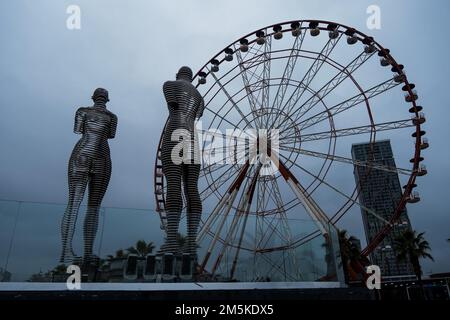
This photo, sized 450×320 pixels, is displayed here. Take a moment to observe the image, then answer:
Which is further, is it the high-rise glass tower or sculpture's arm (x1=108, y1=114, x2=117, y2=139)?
the high-rise glass tower

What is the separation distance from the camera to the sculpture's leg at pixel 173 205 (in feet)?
30.1

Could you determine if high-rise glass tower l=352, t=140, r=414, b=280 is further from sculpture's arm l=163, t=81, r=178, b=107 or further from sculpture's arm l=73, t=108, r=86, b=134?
sculpture's arm l=73, t=108, r=86, b=134

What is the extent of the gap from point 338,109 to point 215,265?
11.4 m

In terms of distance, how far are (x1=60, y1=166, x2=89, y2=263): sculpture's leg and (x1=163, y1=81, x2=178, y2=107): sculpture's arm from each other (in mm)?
3286

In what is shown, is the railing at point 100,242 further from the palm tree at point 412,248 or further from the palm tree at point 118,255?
the palm tree at point 412,248

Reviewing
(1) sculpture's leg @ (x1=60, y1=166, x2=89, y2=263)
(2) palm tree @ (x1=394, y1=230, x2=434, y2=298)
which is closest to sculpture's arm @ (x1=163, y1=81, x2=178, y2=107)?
(1) sculpture's leg @ (x1=60, y1=166, x2=89, y2=263)

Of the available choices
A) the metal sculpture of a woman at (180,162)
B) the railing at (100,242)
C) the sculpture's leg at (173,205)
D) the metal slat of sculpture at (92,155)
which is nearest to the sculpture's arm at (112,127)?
the metal slat of sculpture at (92,155)

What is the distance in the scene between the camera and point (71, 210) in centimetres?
911

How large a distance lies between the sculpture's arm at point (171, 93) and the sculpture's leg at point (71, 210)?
10.8 ft

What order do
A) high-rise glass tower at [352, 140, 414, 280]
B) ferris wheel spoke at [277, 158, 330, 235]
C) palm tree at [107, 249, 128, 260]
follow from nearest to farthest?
palm tree at [107, 249, 128, 260] → ferris wheel spoke at [277, 158, 330, 235] → high-rise glass tower at [352, 140, 414, 280]

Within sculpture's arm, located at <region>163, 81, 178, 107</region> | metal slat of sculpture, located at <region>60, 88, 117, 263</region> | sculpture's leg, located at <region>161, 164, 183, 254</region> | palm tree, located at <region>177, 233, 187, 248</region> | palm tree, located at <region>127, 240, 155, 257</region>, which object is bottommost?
palm tree, located at <region>127, 240, 155, 257</region>

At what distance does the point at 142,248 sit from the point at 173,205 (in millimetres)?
1495

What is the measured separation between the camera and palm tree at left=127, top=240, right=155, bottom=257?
845 cm

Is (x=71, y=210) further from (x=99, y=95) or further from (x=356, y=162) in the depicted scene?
(x=356, y=162)
